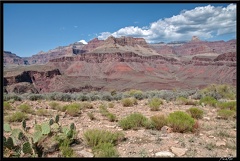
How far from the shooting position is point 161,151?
18.7 ft

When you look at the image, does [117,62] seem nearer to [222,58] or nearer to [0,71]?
[222,58]

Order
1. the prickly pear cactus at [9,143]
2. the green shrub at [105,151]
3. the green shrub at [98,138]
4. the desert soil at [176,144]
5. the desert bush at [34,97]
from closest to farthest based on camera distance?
1. the green shrub at [105,151]
2. the prickly pear cactus at [9,143]
3. the desert soil at [176,144]
4. the green shrub at [98,138]
5. the desert bush at [34,97]

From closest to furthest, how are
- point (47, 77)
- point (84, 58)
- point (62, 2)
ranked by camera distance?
point (62, 2)
point (47, 77)
point (84, 58)

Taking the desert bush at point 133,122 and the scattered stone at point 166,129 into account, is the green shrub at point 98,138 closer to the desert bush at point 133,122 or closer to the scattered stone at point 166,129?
the desert bush at point 133,122

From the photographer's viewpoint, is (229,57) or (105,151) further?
(229,57)

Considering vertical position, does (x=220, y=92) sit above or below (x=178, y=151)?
below

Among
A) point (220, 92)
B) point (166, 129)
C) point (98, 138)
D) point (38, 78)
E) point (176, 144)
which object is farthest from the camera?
point (38, 78)

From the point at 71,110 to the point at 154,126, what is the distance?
4765mm

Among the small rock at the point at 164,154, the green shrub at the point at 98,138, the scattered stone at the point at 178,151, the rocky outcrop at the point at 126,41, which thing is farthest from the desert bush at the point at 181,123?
the rocky outcrop at the point at 126,41

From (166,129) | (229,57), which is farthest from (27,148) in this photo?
(229,57)

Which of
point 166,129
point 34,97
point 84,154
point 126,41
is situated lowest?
point 34,97

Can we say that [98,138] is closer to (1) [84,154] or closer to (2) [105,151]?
(1) [84,154]

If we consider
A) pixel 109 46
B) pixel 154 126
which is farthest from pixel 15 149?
pixel 109 46

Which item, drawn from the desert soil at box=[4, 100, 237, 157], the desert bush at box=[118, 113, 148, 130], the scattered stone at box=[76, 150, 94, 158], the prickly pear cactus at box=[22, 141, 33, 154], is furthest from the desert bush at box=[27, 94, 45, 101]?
the scattered stone at box=[76, 150, 94, 158]
